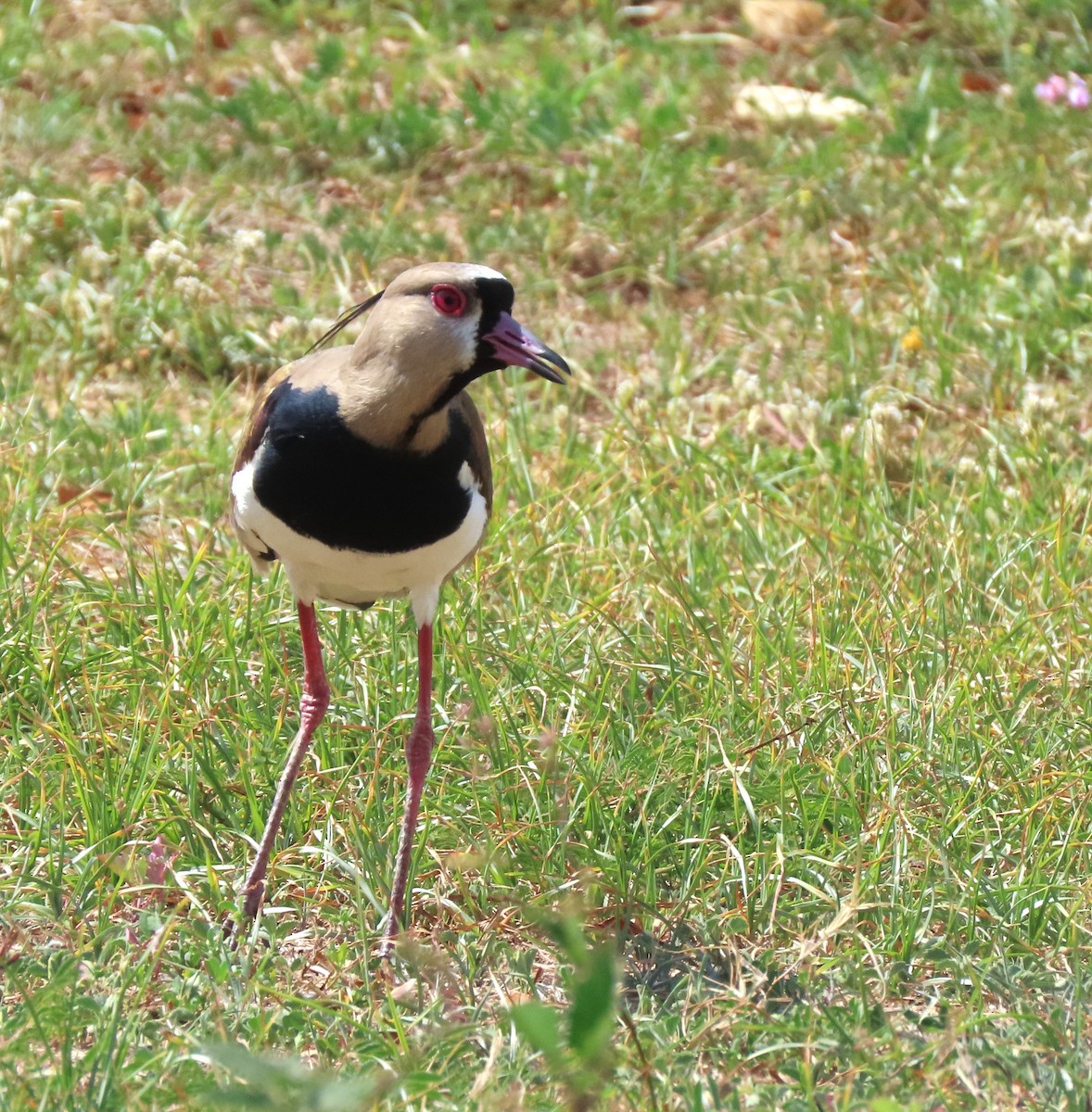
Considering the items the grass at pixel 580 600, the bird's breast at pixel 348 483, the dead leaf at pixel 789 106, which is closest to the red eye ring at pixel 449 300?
the bird's breast at pixel 348 483

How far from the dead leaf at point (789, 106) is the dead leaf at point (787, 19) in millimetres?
627

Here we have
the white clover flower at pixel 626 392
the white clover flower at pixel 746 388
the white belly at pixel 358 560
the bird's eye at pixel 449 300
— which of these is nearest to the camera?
the bird's eye at pixel 449 300

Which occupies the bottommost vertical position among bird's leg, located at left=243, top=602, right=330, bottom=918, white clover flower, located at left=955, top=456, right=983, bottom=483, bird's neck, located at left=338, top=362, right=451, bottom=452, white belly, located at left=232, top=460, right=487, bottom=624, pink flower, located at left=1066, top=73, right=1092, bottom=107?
white clover flower, located at left=955, top=456, right=983, bottom=483

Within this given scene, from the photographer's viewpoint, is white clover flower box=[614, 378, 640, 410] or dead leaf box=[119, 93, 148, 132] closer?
white clover flower box=[614, 378, 640, 410]

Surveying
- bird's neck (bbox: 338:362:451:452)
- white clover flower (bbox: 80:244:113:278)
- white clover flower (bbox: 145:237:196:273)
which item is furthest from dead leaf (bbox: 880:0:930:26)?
bird's neck (bbox: 338:362:451:452)

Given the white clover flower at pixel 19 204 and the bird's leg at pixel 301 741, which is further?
the white clover flower at pixel 19 204

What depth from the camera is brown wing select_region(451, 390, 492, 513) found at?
10.5 ft

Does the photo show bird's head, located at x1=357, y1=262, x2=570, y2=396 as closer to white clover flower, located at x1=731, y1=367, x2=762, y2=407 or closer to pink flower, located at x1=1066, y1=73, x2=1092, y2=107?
white clover flower, located at x1=731, y1=367, x2=762, y2=407

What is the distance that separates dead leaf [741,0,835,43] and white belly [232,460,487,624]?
4792 mm

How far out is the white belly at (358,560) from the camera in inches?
120

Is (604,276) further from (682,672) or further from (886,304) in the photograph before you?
(682,672)

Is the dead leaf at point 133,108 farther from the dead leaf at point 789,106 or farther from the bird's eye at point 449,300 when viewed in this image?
the bird's eye at point 449,300

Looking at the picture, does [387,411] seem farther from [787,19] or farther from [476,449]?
[787,19]

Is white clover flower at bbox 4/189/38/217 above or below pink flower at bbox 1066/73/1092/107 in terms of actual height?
below
